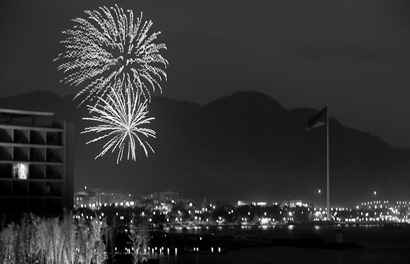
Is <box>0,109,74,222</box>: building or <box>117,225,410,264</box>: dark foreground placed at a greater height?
<box>0,109,74,222</box>: building

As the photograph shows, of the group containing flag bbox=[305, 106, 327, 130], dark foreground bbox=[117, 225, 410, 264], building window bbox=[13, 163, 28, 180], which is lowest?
dark foreground bbox=[117, 225, 410, 264]

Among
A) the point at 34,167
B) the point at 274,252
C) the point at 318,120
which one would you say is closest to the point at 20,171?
the point at 34,167

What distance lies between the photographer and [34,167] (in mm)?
77438

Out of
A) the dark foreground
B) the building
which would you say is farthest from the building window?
the dark foreground

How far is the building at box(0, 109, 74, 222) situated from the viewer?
75.7 m

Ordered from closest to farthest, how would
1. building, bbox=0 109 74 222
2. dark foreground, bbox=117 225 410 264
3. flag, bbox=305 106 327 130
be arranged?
building, bbox=0 109 74 222
dark foreground, bbox=117 225 410 264
flag, bbox=305 106 327 130

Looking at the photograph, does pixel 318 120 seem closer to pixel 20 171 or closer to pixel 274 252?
pixel 274 252

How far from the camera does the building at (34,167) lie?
75.7m

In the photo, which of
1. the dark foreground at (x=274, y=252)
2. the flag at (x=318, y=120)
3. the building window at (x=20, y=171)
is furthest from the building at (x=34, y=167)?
the flag at (x=318, y=120)

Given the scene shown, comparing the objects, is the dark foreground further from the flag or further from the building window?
the building window

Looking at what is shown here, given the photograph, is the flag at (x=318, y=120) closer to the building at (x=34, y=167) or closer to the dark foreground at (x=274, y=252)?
the dark foreground at (x=274, y=252)

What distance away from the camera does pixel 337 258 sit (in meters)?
112

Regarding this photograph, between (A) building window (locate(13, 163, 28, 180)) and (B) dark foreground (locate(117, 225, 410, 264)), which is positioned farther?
(B) dark foreground (locate(117, 225, 410, 264))

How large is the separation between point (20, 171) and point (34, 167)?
1507 mm
